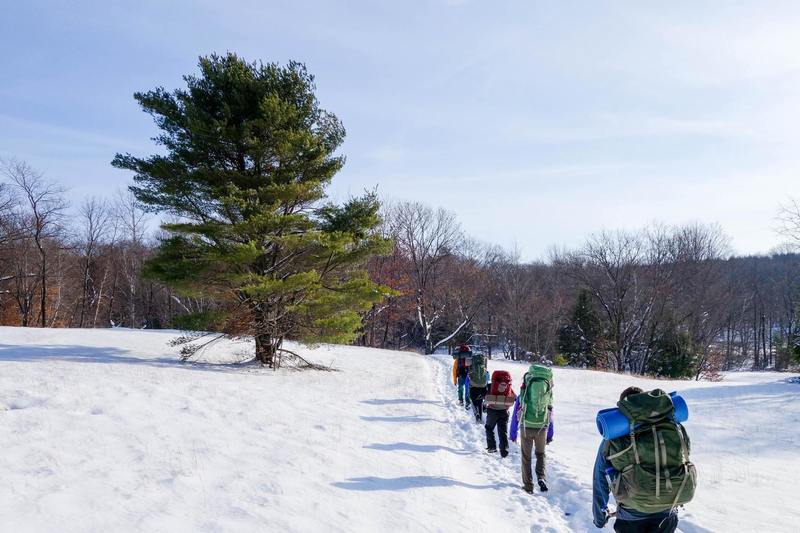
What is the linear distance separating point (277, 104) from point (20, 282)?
3395 cm

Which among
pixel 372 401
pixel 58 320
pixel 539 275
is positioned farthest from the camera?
pixel 539 275

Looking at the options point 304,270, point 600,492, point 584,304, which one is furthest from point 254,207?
point 584,304

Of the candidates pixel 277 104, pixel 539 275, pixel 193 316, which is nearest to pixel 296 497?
pixel 193 316

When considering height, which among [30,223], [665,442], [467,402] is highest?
[30,223]

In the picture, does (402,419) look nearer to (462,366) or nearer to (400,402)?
(400,402)

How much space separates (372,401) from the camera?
12172mm

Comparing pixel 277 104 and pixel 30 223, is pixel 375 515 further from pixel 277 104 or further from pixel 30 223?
pixel 30 223

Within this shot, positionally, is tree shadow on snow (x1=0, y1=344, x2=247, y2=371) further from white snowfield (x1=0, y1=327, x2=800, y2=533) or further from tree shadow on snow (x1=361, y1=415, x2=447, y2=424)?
tree shadow on snow (x1=361, y1=415, x2=447, y2=424)

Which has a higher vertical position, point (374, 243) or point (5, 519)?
point (374, 243)

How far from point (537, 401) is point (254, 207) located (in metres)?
10.6

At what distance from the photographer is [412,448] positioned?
26.5 ft

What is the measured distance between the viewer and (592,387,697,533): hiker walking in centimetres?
343

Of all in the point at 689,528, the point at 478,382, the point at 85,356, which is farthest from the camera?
the point at 85,356

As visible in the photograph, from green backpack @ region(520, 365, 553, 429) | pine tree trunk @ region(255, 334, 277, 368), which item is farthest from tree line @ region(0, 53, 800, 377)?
green backpack @ region(520, 365, 553, 429)
